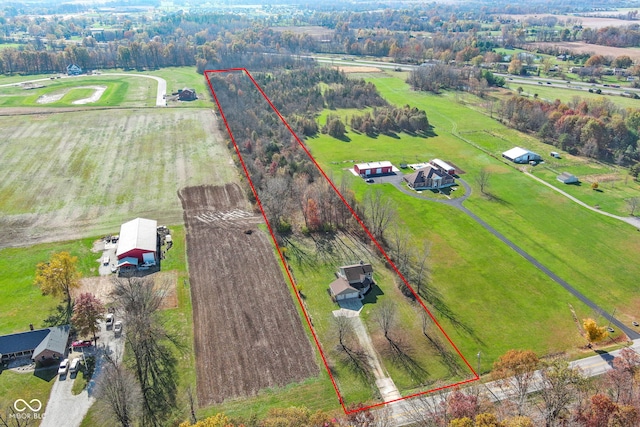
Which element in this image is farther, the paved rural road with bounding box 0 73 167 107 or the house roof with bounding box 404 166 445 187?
the paved rural road with bounding box 0 73 167 107

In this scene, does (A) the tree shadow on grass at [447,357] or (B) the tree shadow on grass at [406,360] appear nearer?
(B) the tree shadow on grass at [406,360]

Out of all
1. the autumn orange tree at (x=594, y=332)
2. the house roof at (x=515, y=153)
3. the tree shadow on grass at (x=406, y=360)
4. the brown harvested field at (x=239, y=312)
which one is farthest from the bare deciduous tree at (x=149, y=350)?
the house roof at (x=515, y=153)

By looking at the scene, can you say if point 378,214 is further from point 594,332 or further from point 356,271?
point 594,332

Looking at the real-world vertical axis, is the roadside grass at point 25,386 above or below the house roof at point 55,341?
below

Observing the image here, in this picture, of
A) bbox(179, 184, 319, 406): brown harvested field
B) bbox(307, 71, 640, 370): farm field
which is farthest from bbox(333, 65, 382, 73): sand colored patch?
bbox(179, 184, 319, 406): brown harvested field

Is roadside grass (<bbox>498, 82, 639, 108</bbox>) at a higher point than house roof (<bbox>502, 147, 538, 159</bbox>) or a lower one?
higher

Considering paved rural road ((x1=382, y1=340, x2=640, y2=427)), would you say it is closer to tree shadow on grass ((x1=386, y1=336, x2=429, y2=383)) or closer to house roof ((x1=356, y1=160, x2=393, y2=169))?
tree shadow on grass ((x1=386, y1=336, x2=429, y2=383))

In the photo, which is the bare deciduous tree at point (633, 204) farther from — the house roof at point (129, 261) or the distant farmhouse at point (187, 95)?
the distant farmhouse at point (187, 95)
